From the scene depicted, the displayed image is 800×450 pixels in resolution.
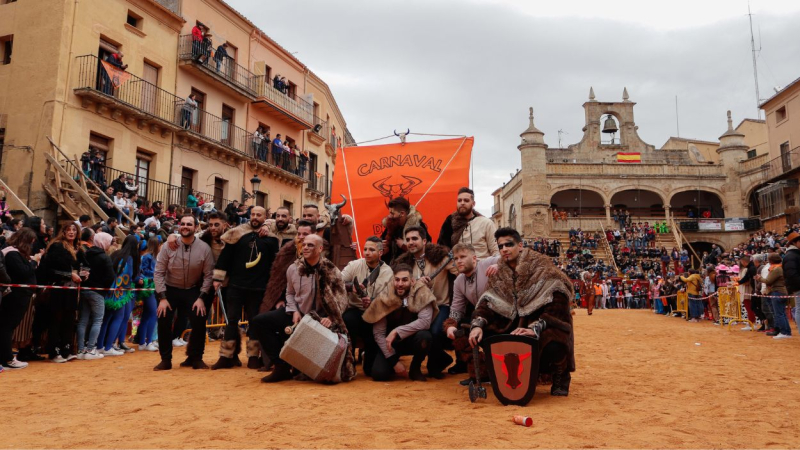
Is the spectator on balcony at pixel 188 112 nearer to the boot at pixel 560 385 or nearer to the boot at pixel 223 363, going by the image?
the boot at pixel 223 363

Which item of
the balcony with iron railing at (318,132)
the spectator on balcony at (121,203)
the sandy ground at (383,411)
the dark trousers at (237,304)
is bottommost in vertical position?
the sandy ground at (383,411)

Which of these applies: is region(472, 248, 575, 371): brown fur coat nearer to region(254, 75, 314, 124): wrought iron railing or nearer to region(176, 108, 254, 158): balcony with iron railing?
region(176, 108, 254, 158): balcony with iron railing

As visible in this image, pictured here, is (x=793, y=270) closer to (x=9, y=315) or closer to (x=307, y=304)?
(x=307, y=304)

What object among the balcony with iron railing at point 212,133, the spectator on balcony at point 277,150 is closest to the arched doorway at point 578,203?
the spectator on balcony at point 277,150

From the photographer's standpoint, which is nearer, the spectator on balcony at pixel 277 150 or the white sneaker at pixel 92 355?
the white sneaker at pixel 92 355

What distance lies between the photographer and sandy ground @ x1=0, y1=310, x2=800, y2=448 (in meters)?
3.39

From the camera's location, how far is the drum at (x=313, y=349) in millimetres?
5168

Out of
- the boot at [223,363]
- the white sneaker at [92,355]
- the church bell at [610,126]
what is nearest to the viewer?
the boot at [223,363]

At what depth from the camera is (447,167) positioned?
310 inches

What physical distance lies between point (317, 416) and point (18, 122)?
52.6 ft

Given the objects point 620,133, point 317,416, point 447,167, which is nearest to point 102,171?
point 447,167

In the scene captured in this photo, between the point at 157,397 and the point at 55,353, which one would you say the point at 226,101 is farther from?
the point at 157,397

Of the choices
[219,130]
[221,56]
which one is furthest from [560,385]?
[221,56]

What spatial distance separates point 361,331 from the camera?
5.85 m
